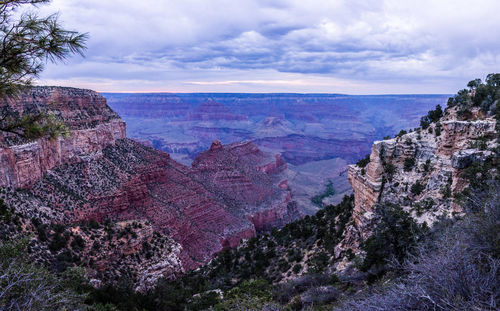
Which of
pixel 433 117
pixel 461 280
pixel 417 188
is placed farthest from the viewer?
pixel 433 117

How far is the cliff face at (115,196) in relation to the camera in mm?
24969

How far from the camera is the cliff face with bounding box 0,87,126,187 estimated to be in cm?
2536

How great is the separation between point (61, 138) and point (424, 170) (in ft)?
104

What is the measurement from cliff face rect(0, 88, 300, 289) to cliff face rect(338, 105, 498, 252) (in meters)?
18.2

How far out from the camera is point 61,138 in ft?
96.0

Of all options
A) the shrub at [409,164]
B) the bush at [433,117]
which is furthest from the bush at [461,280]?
the bush at [433,117]

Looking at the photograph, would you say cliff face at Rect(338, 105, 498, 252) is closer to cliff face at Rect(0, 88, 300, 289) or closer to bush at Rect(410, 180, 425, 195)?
bush at Rect(410, 180, 425, 195)

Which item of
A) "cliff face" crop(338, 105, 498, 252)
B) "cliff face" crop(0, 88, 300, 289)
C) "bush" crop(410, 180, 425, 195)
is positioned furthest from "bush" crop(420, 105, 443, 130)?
"cliff face" crop(0, 88, 300, 289)

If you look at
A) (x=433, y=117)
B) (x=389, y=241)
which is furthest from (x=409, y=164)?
(x=389, y=241)

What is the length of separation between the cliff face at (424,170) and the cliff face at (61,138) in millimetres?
20596

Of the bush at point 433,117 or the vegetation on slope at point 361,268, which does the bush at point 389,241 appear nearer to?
the vegetation on slope at point 361,268

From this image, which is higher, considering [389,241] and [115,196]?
[389,241]

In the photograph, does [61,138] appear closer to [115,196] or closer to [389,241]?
[115,196]

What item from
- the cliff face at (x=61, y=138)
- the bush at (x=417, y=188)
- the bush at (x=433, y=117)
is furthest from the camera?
the cliff face at (x=61, y=138)
